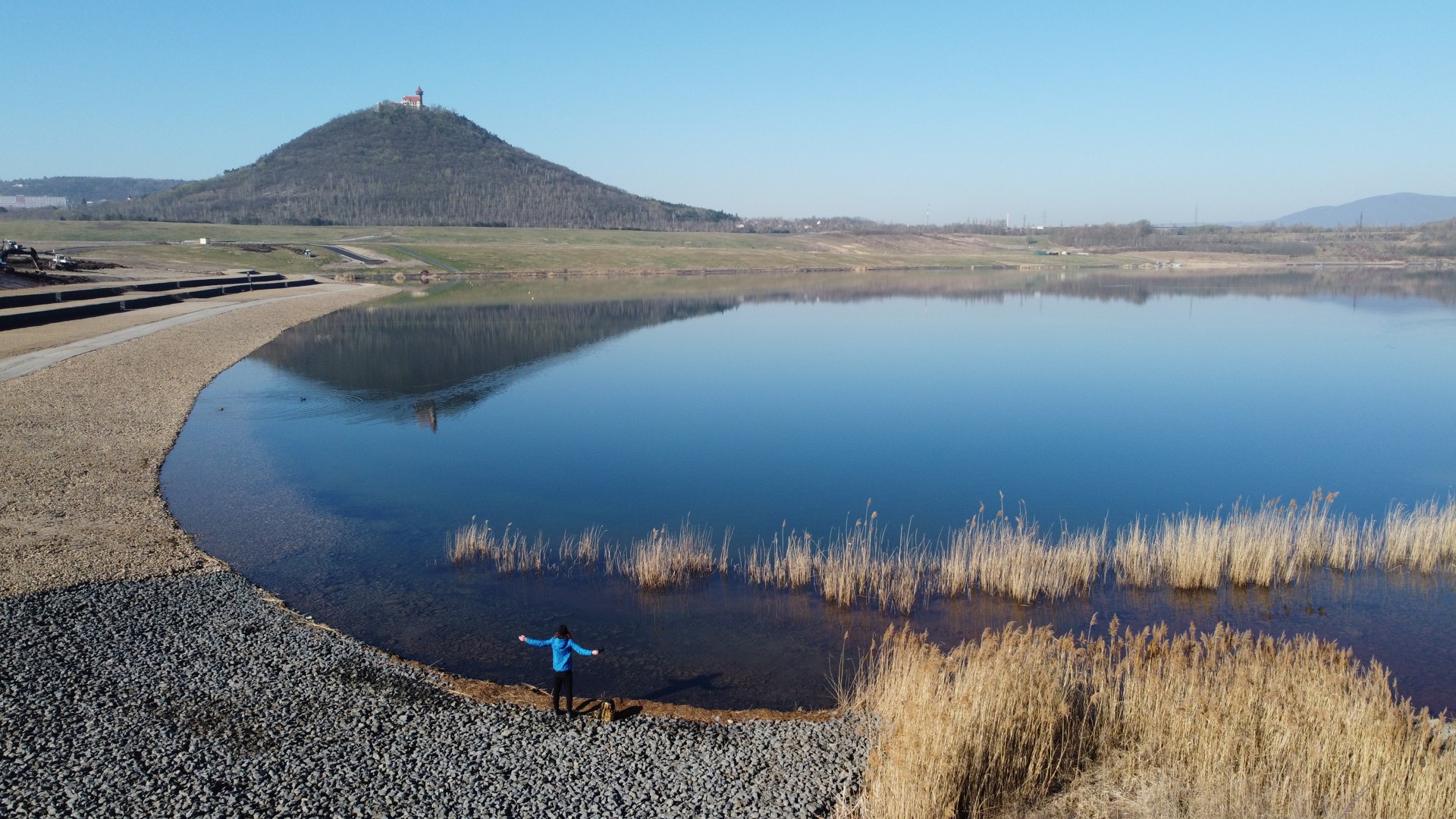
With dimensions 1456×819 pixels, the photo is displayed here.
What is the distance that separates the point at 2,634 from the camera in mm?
9219

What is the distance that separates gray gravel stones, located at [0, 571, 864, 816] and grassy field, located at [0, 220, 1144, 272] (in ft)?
231

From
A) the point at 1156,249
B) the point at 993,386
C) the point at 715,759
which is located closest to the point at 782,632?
the point at 715,759

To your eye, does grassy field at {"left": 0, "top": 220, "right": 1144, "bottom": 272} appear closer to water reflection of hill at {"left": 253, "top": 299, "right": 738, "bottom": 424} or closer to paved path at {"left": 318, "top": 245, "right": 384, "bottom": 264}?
paved path at {"left": 318, "top": 245, "right": 384, "bottom": 264}

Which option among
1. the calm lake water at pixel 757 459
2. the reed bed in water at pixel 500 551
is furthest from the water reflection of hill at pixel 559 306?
the reed bed in water at pixel 500 551

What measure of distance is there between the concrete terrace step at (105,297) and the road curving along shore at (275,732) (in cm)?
2970

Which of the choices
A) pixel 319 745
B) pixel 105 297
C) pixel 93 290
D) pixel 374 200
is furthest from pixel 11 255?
pixel 374 200

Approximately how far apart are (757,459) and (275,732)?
508 inches

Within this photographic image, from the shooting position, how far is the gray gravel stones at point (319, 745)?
680 cm

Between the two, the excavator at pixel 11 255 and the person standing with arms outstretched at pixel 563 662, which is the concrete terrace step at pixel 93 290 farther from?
the person standing with arms outstretched at pixel 563 662

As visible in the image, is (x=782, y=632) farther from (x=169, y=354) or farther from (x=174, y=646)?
(x=169, y=354)

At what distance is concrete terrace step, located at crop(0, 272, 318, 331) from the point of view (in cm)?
3575

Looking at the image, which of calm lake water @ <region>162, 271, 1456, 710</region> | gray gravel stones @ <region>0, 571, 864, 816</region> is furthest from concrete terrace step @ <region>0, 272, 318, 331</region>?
gray gravel stones @ <region>0, 571, 864, 816</region>

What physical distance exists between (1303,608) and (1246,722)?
228 inches

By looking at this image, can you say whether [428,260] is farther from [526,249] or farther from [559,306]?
[559,306]
